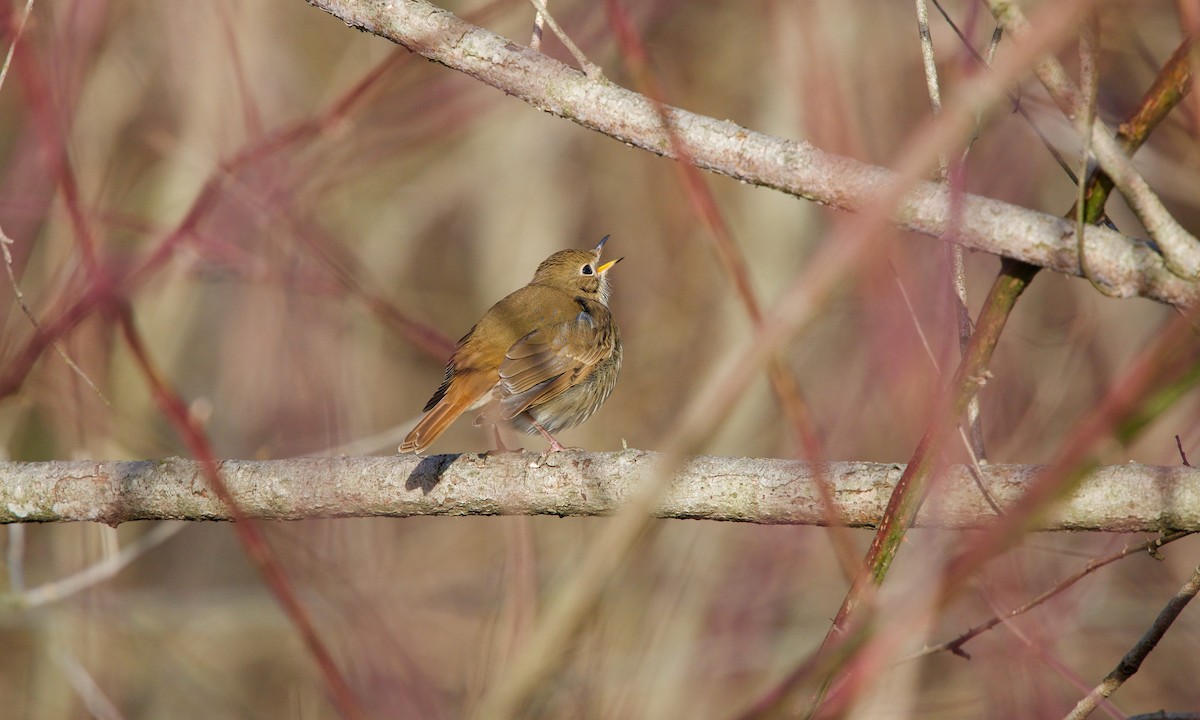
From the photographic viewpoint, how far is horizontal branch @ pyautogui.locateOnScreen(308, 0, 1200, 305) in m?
1.92

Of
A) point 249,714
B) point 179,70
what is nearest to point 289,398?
point 179,70

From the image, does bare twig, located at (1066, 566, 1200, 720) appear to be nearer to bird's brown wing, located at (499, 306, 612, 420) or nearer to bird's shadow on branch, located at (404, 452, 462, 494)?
bird's shadow on branch, located at (404, 452, 462, 494)

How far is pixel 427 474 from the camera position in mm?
3381

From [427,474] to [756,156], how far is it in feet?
5.54

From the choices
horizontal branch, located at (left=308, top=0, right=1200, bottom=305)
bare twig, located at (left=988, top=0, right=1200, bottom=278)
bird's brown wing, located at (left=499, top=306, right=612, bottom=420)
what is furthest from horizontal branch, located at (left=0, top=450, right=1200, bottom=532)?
bare twig, located at (left=988, top=0, right=1200, bottom=278)

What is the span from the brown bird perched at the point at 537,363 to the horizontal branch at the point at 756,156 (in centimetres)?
181

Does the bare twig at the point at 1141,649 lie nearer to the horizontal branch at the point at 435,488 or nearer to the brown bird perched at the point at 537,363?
the horizontal branch at the point at 435,488

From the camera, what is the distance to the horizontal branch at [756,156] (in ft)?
6.29

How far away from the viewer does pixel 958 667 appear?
791 centimetres

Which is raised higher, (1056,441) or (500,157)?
(500,157)

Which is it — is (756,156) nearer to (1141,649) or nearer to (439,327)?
(1141,649)

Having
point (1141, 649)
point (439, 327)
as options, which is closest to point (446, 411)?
point (1141, 649)

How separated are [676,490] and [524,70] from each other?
50.5 inches

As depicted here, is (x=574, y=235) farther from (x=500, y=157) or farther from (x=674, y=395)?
(x=674, y=395)
